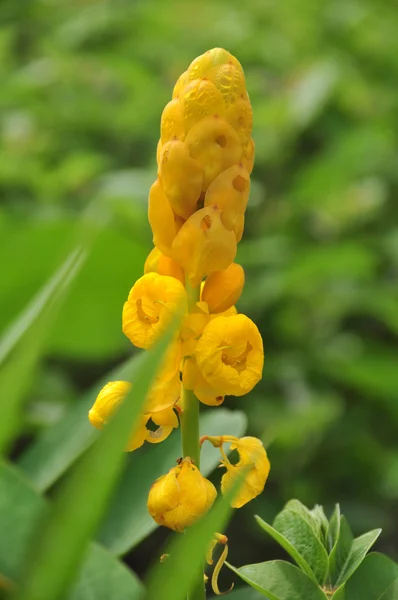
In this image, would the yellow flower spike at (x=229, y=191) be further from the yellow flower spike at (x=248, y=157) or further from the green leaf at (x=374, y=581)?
the green leaf at (x=374, y=581)

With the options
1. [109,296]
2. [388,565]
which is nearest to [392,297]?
[109,296]

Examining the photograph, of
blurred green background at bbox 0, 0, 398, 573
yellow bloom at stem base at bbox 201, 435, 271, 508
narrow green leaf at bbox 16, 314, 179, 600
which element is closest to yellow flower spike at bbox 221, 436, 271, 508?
yellow bloom at stem base at bbox 201, 435, 271, 508

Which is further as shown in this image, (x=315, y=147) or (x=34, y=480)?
(x=315, y=147)

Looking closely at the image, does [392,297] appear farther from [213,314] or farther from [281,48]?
[213,314]

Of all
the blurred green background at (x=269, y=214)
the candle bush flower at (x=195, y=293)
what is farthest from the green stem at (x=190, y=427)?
the blurred green background at (x=269, y=214)

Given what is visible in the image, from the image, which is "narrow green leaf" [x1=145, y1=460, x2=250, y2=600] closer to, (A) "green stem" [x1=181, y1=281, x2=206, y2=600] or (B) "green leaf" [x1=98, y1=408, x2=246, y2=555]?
(A) "green stem" [x1=181, y1=281, x2=206, y2=600]

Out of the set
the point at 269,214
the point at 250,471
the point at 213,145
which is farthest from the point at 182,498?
the point at 269,214
